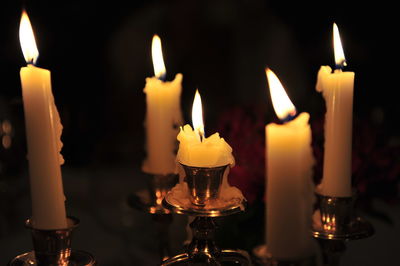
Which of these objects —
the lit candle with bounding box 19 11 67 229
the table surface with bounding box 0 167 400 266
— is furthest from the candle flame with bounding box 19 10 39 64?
the table surface with bounding box 0 167 400 266

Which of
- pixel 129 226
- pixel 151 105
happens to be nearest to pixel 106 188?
pixel 129 226

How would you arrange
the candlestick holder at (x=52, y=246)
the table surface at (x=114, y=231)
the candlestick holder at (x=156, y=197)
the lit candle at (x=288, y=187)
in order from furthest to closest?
the table surface at (x=114, y=231), the candlestick holder at (x=156, y=197), the candlestick holder at (x=52, y=246), the lit candle at (x=288, y=187)

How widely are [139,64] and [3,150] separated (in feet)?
4.76

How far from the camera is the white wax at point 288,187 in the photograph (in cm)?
42

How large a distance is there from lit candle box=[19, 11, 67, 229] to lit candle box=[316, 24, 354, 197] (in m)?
0.30

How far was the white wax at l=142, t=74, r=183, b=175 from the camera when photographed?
708 mm

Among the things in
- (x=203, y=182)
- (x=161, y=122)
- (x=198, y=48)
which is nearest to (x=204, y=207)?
(x=203, y=182)

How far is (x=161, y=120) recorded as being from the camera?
0.71m

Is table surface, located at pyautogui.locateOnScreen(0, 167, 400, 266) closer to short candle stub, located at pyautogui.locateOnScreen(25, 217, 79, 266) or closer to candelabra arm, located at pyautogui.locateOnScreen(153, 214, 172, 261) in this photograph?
candelabra arm, located at pyautogui.locateOnScreen(153, 214, 172, 261)

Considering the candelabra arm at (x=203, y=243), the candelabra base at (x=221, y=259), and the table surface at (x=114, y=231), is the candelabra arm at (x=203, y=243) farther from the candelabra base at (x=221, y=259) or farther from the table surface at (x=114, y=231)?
the table surface at (x=114, y=231)

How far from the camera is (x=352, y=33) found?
8.41 ft

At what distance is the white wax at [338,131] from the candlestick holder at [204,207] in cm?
12

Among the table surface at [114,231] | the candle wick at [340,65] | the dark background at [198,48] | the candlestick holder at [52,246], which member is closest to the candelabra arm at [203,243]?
the candlestick holder at [52,246]

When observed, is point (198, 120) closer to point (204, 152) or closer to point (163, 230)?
point (204, 152)
